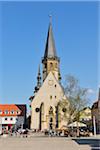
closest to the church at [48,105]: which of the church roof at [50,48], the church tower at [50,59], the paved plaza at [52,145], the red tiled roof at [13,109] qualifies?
the church tower at [50,59]

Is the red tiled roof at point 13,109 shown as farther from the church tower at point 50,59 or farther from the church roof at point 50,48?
the church roof at point 50,48

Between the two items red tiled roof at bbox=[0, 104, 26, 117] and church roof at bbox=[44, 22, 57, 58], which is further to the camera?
red tiled roof at bbox=[0, 104, 26, 117]

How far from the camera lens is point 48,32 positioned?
314ft

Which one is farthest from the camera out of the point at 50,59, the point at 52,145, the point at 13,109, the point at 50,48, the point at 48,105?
the point at 13,109

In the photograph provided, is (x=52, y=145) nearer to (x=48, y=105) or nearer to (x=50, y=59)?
(x=48, y=105)

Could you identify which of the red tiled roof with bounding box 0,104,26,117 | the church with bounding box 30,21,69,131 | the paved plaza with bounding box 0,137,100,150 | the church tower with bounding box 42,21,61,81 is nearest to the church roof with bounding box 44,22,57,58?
the church tower with bounding box 42,21,61,81

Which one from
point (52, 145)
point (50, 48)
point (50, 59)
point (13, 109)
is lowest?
point (52, 145)

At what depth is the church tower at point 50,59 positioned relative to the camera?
93.1 metres

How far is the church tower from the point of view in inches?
3666

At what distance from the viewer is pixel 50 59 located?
93.3m

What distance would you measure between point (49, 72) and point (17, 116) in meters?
16.5

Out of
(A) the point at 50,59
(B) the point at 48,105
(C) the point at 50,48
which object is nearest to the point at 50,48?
(C) the point at 50,48

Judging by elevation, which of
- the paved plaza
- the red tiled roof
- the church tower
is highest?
the church tower

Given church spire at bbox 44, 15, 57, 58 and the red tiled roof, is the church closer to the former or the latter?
church spire at bbox 44, 15, 57, 58
